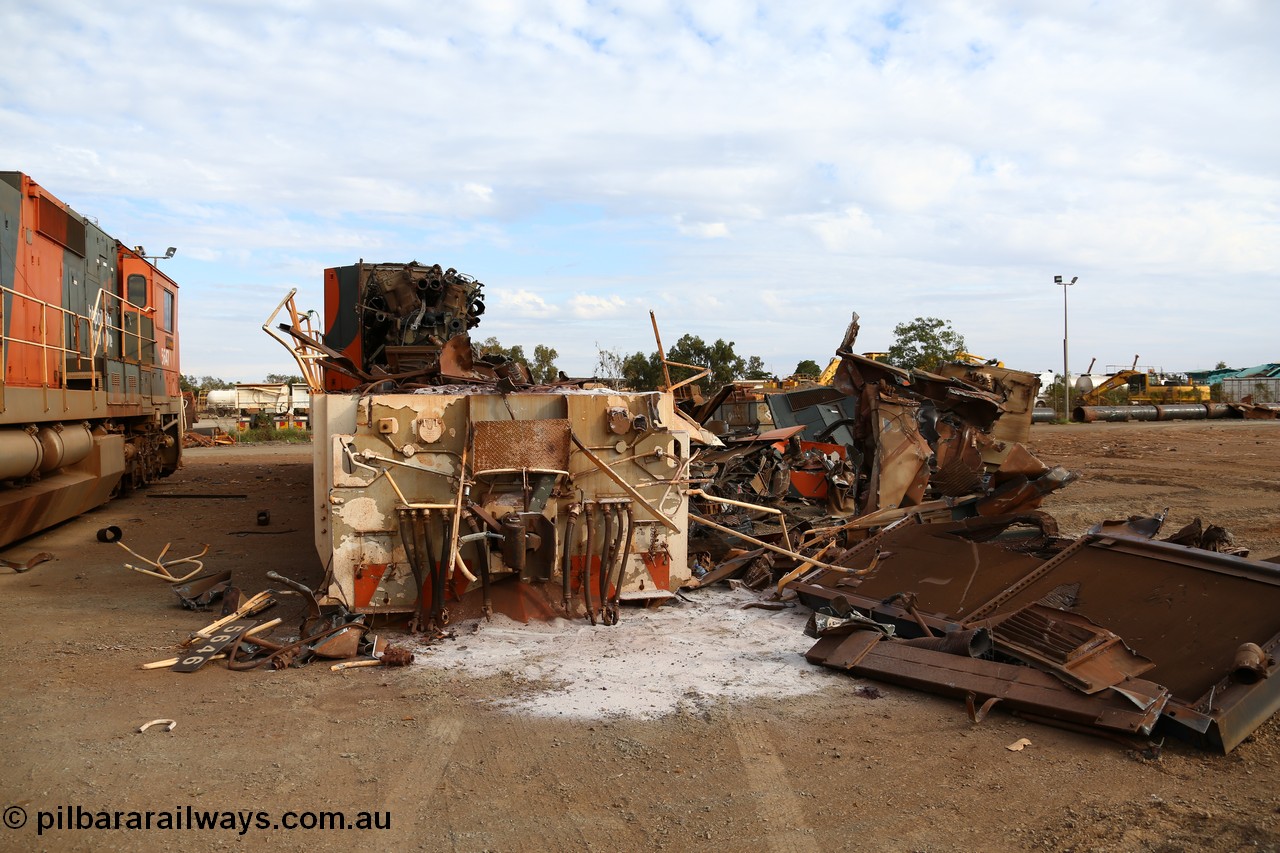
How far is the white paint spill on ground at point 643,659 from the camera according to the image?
15.2 feet

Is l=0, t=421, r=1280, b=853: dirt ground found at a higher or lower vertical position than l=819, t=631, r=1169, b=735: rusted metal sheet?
lower

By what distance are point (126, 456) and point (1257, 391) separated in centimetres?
5469

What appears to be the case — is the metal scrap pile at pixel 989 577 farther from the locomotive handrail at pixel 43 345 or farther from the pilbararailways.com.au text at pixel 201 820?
the locomotive handrail at pixel 43 345

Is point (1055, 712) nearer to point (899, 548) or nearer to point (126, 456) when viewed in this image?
point (899, 548)

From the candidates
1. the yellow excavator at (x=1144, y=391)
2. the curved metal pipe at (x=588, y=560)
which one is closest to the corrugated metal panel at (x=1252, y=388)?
the yellow excavator at (x=1144, y=391)

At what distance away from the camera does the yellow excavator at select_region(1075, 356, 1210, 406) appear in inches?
1635

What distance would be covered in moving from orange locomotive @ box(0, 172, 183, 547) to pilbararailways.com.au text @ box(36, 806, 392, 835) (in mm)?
5558

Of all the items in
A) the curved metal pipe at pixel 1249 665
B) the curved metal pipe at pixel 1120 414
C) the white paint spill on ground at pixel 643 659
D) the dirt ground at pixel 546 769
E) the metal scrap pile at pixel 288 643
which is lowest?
the white paint spill on ground at pixel 643 659

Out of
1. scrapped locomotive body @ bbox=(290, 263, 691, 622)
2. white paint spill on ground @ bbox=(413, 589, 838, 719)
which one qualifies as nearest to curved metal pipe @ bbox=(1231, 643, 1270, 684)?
white paint spill on ground @ bbox=(413, 589, 838, 719)

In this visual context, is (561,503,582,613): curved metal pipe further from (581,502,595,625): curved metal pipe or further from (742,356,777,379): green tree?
(742,356,777,379): green tree

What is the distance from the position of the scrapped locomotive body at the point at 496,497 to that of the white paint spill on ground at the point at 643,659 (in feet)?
0.82

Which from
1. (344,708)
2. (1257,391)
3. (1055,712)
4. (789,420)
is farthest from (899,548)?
(1257,391)

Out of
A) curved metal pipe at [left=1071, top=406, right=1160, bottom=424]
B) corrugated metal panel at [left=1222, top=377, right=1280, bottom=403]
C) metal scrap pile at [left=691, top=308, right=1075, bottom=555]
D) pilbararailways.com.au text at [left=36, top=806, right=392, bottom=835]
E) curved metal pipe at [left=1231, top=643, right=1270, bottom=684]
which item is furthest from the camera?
corrugated metal panel at [left=1222, top=377, right=1280, bottom=403]

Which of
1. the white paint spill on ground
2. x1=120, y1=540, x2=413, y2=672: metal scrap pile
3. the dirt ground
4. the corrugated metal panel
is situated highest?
the corrugated metal panel
